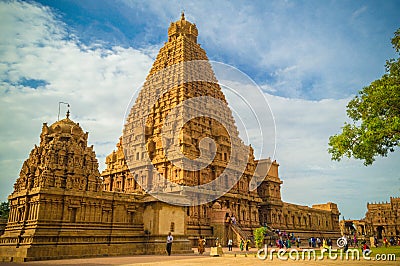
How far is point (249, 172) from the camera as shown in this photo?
51.3m

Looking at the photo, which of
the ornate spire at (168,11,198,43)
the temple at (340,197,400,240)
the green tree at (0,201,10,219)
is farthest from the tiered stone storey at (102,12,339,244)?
the temple at (340,197,400,240)

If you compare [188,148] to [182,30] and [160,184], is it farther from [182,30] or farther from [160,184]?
[182,30]

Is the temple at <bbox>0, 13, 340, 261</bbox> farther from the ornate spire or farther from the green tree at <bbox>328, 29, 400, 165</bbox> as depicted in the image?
the green tree at <bbox>328, 29, 400, 165</bbox>

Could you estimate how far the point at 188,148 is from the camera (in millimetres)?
42625

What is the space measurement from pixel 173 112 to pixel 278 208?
2343cm

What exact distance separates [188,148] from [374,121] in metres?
25.1

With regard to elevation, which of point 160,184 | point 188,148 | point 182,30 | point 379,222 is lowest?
point 379,222

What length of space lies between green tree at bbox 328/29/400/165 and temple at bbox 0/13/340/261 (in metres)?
16.1

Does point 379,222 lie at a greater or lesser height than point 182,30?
lesser

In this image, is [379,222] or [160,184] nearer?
[160,184]

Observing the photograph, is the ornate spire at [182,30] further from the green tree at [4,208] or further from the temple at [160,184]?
the green tree at [4,208]

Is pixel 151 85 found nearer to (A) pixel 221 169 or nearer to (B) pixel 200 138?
(B) pixel 200 138

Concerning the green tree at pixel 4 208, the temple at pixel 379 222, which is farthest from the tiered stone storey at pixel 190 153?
the temple at pixel 379 222

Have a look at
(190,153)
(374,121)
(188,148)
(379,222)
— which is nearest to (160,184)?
(190,153)
